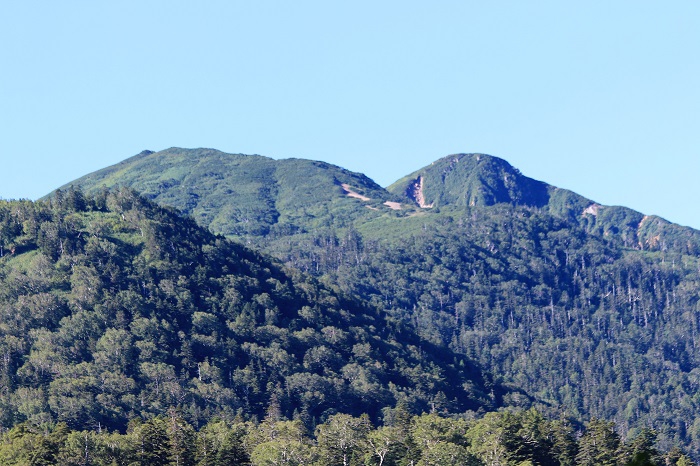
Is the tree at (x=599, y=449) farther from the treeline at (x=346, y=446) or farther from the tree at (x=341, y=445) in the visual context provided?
the tree at (x=341, y=445)

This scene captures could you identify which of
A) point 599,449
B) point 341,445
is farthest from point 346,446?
point 599,449

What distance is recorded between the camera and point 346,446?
15975 centimetres

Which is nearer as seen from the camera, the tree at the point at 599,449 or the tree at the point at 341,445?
the tree at the point at 341,445

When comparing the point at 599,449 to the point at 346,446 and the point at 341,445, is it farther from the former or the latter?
the point at 341,445

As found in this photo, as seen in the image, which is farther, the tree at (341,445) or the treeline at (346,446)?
the tree at (341,445)

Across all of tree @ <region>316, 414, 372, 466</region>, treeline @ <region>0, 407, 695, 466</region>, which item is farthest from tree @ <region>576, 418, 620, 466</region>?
tree @ <region>316, 414, 372, 466</region>

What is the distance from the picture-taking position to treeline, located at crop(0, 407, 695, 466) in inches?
5930

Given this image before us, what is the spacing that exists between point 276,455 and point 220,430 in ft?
83.3

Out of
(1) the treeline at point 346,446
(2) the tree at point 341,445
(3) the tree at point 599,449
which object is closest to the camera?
(1) the treeline at point 346,446

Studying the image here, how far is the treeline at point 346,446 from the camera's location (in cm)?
15062

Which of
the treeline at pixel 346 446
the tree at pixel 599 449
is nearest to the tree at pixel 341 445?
the treeline at pixel 346 446

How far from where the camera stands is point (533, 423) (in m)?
168

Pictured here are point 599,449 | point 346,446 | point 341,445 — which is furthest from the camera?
point 599,449

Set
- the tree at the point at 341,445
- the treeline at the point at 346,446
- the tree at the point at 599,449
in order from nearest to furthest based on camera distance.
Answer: the treeline at the point at 346,446 < the tree at the point at 341,445 < the tree at the point at 599,449
